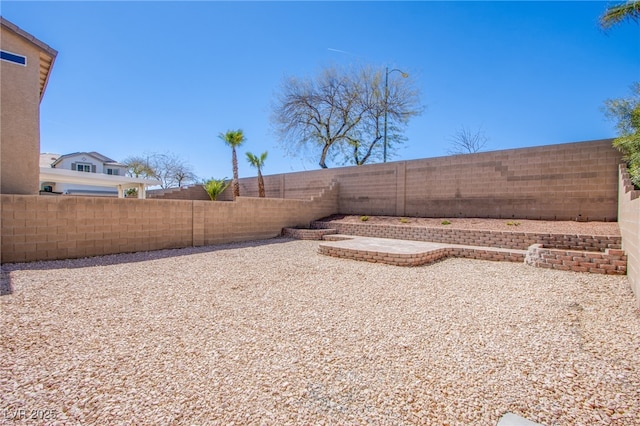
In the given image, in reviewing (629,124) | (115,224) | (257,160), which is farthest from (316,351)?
(257,160)

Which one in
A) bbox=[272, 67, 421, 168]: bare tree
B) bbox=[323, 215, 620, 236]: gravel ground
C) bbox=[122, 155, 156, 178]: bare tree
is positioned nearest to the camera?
bbox=[323, 215, 620, 236]: gravel ground

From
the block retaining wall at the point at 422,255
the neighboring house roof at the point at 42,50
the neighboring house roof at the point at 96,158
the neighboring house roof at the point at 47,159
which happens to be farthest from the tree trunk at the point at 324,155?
the neighboring house roof at the point at 47,159

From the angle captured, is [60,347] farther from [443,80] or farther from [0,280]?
[443,80]

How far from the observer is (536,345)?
2.80m

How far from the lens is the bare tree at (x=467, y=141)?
2000cm

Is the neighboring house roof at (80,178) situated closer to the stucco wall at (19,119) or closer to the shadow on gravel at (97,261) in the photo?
the stucco wall at (19,119)

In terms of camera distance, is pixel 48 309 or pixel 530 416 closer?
pixel 530 416

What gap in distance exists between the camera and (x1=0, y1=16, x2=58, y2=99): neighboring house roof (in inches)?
291

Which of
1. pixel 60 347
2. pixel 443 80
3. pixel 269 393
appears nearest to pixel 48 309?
pixel 60 347

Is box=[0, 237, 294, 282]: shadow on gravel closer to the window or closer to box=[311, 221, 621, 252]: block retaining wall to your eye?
box=[311, 221, 621, 252]: block retaining wall

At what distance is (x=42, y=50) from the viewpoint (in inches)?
325

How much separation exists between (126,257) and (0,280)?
2492 millimetres

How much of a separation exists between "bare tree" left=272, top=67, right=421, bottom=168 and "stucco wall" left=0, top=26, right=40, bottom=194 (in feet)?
46.0

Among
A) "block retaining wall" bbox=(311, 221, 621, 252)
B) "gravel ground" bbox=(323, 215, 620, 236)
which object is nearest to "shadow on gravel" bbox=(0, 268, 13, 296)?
"block retaining wall" bbox=(311, 221, 621, 252)
